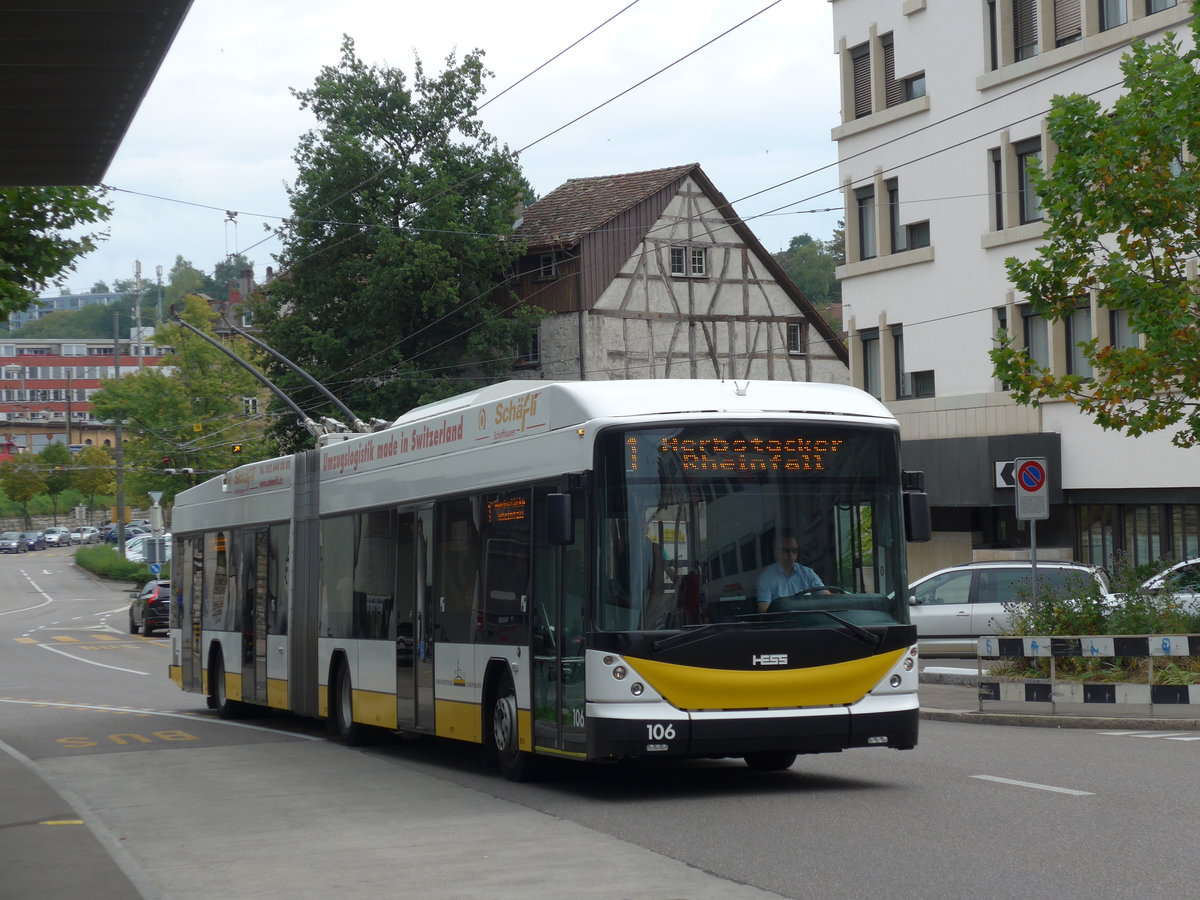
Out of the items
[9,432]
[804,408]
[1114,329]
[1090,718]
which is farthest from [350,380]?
[9,432]

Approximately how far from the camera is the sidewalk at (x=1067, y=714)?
1720 centimetres

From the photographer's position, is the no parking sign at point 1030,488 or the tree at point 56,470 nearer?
the no parking sign at point 1030,488

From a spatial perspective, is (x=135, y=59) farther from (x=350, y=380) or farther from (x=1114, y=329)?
(x=350, y=380)

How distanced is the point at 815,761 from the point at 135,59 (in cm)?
792

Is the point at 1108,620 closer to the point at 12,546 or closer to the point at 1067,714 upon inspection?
the point at 1067,714

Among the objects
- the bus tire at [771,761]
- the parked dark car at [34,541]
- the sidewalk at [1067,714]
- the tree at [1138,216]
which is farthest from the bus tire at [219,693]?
the parked dark car at [34,541]

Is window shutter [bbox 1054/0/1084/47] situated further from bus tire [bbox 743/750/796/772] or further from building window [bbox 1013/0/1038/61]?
bus tire [bbox 743/750/796/772]

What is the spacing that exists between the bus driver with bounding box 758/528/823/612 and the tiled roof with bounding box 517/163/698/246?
4365 centimetres

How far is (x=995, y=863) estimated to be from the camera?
886 centimetres

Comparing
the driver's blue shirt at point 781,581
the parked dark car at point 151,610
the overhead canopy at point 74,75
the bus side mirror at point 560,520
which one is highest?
the overhead canopy at point 74,75

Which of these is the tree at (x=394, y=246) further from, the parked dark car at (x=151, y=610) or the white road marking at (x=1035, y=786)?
the white road marking at (x=1035, y=786)

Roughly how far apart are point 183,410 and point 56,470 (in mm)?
48980

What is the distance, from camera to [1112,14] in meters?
32.0

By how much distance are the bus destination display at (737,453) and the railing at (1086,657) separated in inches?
273
